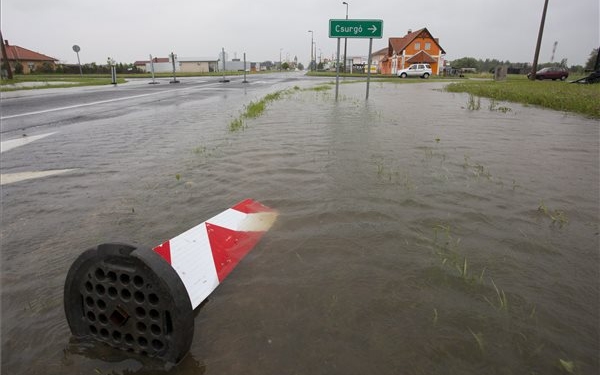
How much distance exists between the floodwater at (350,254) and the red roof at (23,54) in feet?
267

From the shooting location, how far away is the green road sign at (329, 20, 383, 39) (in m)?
13.0

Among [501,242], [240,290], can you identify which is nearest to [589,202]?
[501,242]

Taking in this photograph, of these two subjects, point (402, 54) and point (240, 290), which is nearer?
point (240, 290)

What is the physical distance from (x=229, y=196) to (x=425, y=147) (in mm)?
3765

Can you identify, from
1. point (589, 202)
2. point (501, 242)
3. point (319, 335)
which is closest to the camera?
point (319, 335)

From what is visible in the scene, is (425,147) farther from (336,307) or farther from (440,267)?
(336,307)

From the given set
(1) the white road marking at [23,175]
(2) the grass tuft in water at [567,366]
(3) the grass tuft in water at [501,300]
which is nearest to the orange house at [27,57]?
(1) the white road marking at [23,175]

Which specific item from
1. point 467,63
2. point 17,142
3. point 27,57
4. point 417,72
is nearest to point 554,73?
point 417,72

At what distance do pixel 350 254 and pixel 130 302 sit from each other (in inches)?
59.0

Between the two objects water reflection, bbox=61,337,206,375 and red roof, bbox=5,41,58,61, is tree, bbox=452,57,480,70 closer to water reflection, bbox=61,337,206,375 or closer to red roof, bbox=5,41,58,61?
red roof, bbox=5,41,58,61

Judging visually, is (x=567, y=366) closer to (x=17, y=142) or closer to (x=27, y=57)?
(x=17, y=142)

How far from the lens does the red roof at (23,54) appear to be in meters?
65.5

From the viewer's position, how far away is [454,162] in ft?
16.4

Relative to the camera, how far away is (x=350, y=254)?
101 inches
